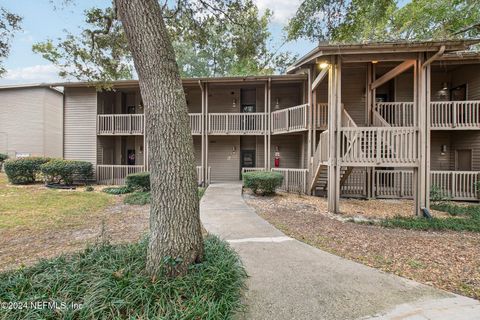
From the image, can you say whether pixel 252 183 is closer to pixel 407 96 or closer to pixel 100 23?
pixel 100 23

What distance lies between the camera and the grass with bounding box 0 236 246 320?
216 cm

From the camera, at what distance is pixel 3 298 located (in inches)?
93.3

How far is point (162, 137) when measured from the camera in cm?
269

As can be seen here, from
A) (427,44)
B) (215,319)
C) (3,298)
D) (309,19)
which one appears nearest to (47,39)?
(3,298)

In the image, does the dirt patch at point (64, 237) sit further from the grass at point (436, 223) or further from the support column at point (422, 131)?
the support column at point (422, 131)

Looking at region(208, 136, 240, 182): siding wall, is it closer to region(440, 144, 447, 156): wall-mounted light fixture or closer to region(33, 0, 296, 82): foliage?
region(33, 0, 296, 82): foliage

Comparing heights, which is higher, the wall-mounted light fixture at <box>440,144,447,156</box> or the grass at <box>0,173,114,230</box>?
the wall-mounted light fixture at <box>440,144,447,156</box>

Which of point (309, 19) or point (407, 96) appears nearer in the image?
point (309, 19)

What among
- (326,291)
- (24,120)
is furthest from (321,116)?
(24,120)

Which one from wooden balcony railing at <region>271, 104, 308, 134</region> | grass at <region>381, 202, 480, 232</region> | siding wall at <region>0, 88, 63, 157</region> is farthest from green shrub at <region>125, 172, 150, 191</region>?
siding wall at <region>0, 88, 63, 157</region>

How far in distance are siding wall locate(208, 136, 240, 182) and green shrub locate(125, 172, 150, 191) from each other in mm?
4466

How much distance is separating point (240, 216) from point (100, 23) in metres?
7.18

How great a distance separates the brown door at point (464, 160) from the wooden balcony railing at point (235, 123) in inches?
393

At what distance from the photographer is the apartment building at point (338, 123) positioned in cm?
719
